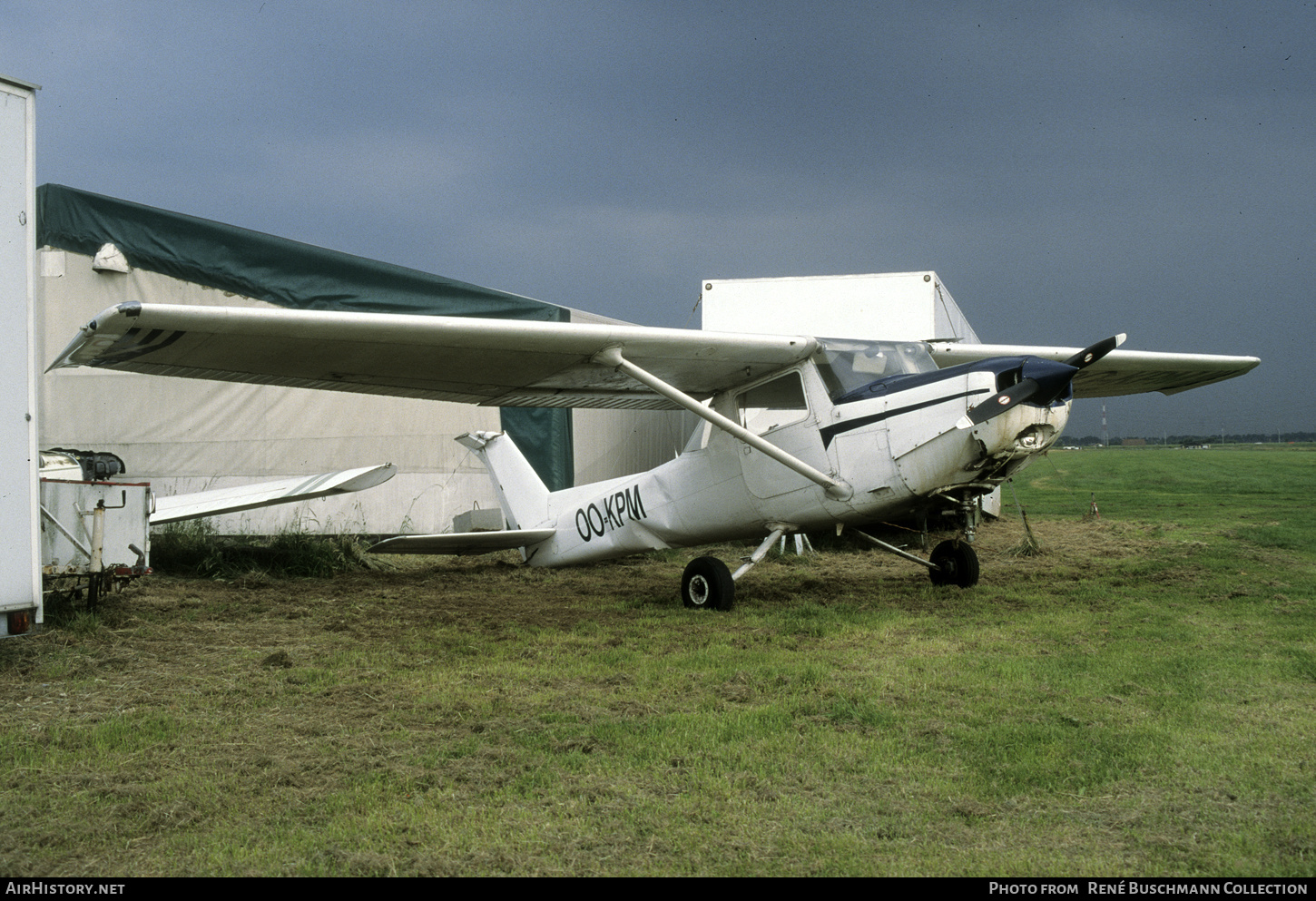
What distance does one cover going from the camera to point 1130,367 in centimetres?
1043

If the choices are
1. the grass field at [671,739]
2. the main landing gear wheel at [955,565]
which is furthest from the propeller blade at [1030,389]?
the main landing gear wheel at [955,565]

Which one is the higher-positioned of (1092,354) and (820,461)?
(1092,354)

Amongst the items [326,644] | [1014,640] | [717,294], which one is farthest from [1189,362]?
[326,644]

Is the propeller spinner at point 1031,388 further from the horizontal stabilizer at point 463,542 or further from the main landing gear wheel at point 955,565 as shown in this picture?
the horizontal stabilizer at point 463,542

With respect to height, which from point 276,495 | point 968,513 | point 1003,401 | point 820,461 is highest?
point 1003,401

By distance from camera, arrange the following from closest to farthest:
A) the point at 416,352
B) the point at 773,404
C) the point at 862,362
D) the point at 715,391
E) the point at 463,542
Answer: the point at 416,352
the point at 862,362
the point at 773,404
the point at 715,391
the point at 463,542

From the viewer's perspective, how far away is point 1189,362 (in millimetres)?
10828

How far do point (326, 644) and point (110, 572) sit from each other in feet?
6.00

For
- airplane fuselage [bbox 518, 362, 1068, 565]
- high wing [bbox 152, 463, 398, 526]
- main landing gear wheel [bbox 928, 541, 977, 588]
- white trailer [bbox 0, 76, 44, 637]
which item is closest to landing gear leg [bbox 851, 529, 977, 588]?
main landing gear wheel [bbox 928, 541, 977, 588]

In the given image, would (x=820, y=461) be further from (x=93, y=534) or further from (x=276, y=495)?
(x=276, y=495)

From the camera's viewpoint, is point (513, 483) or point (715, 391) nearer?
point (715, 391)

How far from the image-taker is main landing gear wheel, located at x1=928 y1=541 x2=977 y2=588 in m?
8.45

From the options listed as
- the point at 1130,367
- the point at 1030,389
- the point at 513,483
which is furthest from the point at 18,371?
the point at 1130,367

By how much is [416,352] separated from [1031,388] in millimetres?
4600
